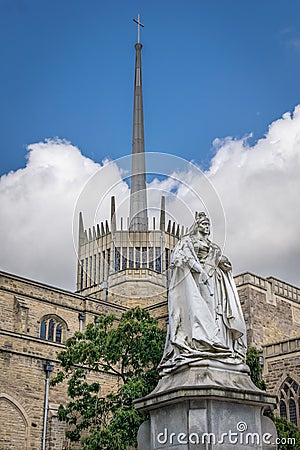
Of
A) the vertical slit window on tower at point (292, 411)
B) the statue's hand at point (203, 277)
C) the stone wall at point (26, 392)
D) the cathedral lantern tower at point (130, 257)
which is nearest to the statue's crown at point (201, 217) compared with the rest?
the statue's hand at point (203, 277)

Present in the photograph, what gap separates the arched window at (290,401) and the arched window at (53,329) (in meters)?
17.1

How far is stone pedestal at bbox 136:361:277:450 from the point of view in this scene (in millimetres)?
7957

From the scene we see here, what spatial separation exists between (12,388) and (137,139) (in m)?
71.2

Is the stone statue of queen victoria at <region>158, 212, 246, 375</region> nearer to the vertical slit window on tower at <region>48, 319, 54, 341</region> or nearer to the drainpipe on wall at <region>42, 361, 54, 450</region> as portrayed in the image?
the drainpipe on wall at <region>42, 361, 54, 450</region>

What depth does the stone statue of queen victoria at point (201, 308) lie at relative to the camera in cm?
871

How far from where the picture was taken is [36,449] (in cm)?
3075

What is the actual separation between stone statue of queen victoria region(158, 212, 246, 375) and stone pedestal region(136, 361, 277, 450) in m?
0.21

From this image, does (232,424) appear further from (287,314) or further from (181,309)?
(287,314)

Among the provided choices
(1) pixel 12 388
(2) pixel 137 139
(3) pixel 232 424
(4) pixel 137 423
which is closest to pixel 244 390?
(3) pixel 232 424

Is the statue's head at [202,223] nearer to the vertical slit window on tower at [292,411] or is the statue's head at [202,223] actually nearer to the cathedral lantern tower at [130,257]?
the vertical slit window on tower at [292,411]

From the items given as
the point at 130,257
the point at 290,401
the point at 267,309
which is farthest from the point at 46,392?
the point at 130,257

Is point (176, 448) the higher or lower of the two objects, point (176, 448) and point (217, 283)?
the lower

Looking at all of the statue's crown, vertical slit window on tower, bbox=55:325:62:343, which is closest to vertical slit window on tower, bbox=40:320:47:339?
vertical slit window on tower, bbox=55:325:62:343

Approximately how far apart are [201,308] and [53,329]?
128 feet
